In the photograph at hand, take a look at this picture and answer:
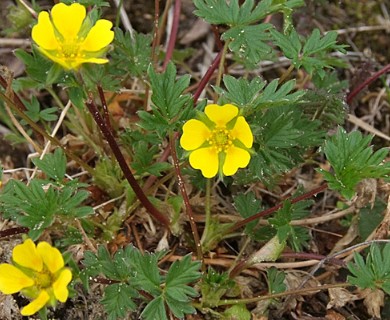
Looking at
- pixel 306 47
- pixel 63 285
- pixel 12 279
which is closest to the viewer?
pixel 63 285

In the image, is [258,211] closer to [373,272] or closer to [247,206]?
[247,206]

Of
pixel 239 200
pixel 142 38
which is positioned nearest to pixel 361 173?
pixel 239 200

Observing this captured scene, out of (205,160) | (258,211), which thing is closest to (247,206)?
(258,211)

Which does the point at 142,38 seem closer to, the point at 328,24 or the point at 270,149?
the point at 270,149

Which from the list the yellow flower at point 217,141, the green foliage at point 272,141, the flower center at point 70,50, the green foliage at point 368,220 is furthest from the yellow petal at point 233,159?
the green foliage at point 368,220

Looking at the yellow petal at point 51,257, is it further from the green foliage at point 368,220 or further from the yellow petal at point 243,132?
the green foliage at point 368,220

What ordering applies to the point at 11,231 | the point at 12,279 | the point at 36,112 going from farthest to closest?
1. the point at 36,112
2. the point at 11,231
3. the point at 12,279
